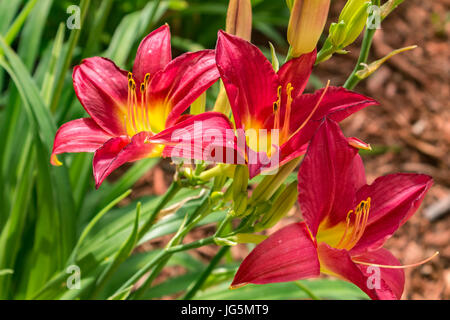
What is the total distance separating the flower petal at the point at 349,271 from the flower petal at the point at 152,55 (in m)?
0.31

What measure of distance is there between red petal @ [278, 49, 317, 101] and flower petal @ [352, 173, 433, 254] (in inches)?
5.8

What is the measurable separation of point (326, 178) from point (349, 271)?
10 cm

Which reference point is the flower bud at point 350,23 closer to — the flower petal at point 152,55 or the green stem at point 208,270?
the flower petal at point 152,55

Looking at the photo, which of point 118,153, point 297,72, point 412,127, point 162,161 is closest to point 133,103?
point 118,153

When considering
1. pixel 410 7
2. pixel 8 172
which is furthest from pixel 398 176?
pixel 410 7

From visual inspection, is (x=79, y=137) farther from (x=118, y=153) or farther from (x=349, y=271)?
(x=349, y=271)

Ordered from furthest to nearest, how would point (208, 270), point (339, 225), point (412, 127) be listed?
point (412, 127)
point (208, 270)
point (339, 225)

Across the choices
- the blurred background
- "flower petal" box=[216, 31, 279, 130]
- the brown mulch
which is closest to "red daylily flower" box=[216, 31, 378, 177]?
"flower petal" box=[216, 31, 279, 130]

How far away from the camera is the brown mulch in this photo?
1641mm

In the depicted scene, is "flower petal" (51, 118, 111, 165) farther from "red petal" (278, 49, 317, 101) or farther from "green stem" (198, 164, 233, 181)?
"red petal" (278, 49, 317, 101)

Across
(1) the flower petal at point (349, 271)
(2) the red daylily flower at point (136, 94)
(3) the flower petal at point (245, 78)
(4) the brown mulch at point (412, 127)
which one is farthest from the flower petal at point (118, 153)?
(4) the brown mulch at point (412, 127)

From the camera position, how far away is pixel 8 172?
1102 mm

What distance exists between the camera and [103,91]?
2.17 ft

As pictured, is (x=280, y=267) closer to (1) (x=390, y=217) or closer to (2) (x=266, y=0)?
(1) (x=390, y=217)
